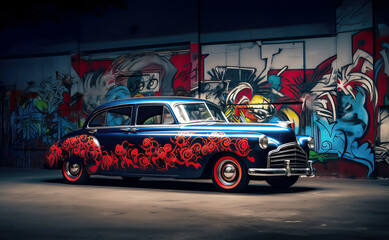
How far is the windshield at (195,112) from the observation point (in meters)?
11.9

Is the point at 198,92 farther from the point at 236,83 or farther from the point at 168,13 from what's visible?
the point at 168,13

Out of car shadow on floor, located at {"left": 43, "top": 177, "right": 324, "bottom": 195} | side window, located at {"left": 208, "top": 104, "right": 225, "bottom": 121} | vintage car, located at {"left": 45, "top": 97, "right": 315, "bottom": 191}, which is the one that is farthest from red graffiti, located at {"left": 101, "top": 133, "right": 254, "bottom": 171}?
side window, located at {"left": 208, "top": 104, "right": 225, "bottom": 121}

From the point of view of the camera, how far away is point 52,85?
2050cm

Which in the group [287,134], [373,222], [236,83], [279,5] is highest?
[279,5]

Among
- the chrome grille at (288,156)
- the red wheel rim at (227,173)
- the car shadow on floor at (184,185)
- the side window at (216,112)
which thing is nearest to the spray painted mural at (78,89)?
the car shadow on floor at (184,185)

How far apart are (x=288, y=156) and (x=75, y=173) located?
4.86m

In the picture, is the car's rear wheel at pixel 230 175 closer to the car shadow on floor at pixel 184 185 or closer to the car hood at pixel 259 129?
the car shadow on floor at pixel 184 185

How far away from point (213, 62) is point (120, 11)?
12.1 feet

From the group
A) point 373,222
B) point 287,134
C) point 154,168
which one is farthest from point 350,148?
point 373,222

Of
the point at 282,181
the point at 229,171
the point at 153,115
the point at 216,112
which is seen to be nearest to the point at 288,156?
the point at 229,171

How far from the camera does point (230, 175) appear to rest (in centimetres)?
1127

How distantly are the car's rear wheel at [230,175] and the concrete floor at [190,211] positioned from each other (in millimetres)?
222

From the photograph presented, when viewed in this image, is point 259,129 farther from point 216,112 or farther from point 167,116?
point 167,116

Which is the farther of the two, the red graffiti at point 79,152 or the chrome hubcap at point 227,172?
the red graffiti at point 79,152
